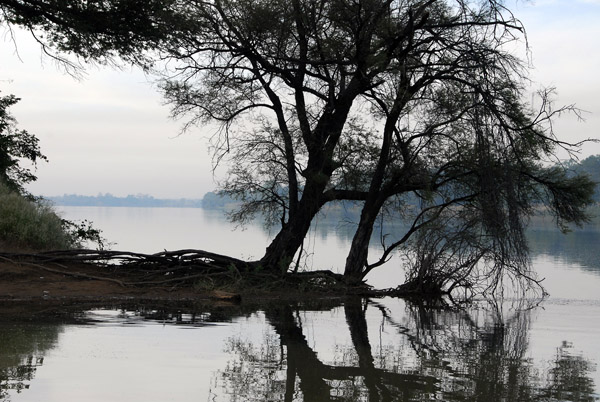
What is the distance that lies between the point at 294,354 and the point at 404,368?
5.80ft

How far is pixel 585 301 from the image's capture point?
22797 millimetres

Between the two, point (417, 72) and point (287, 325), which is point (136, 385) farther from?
point (417, 72)

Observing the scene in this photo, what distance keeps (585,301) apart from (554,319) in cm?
557

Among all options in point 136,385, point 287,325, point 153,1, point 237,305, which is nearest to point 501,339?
point 287,325

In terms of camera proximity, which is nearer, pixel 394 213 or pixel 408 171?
pixel 408 171

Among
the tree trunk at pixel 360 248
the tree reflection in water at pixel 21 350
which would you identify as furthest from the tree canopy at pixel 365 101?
the tree reflection in water at pixel 21 350

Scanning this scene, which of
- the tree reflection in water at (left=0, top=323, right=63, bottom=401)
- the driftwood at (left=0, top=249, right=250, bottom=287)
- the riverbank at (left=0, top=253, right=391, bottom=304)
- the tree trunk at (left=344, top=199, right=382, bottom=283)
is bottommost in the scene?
the tree reflection in water at (left=0, top=323, right=63, bottom=401)

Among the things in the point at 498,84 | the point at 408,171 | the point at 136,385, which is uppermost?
the point at 498,84

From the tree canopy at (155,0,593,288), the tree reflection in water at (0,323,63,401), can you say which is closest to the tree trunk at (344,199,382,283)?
the tree canopy at (155,0,593,288)

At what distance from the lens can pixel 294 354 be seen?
1182 cm

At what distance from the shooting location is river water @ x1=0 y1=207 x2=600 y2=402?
30.6 ft

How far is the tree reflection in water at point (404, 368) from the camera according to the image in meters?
9.45

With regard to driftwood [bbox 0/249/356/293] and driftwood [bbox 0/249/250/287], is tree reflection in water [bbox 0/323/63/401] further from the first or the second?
driftwood [bbox 0/249/356/293]

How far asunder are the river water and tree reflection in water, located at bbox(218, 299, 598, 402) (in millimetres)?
19
